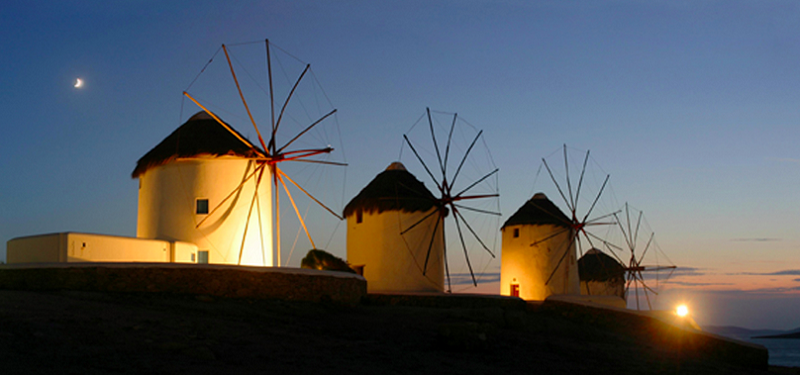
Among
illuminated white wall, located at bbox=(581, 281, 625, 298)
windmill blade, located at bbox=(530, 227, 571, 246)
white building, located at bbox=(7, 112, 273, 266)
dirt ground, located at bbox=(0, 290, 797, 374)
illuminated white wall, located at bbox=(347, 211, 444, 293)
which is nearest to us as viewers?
dirt ground, located at bbox=(0, 290, 797, 374)

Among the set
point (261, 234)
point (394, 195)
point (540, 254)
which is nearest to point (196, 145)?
point (261, 234)

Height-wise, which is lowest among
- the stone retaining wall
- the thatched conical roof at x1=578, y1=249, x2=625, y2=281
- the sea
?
the sea

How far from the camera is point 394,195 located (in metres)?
23.6

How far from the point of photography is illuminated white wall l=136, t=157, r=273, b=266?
58.2ft

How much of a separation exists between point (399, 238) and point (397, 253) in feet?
1.83

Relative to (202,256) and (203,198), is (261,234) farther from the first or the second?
(203,198)

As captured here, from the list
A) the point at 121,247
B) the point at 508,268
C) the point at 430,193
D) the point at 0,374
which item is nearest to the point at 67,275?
the point at 121,247

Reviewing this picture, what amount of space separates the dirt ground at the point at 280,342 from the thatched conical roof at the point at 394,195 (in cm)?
859

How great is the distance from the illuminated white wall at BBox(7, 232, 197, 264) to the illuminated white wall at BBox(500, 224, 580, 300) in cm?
1670

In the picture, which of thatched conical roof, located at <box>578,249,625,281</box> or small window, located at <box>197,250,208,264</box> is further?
thatched conical roof, located at <box>578,249,625,281</box>

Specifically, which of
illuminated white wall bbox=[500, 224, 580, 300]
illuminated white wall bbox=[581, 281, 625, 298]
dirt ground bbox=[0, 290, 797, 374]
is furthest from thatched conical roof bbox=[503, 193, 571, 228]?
dirt ground bbox=[0, 290, 797, 374]

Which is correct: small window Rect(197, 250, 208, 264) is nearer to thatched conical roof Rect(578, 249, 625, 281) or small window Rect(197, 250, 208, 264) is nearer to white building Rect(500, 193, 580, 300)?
white building Rect(500, 193, 580, 300)

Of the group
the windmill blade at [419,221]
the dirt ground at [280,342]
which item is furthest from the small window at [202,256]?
the windmill blade at [419,221]

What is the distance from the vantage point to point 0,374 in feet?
20.6
